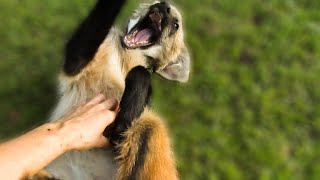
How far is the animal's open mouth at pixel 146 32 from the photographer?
411cm

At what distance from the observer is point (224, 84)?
16.5 ft

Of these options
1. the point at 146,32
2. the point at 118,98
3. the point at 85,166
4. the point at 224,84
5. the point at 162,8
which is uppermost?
the point at 162,8

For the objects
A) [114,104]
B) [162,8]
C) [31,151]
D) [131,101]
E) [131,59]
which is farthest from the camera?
[131,59]

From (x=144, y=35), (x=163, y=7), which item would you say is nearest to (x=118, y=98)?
(x=144, y=35)

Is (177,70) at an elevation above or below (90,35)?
below

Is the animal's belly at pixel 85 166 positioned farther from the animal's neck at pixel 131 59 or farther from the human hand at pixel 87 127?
the animal's neck at pixel 131 59

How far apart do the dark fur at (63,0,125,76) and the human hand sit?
1.19ft

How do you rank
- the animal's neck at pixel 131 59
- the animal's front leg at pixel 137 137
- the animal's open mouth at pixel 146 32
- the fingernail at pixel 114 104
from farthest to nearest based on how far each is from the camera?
1. the animal's neck at pixel 131 59
2. the animal's open mouth at pixel 146 32
3. the fingernail at pixel 114 104
4. the animal's front leg at pixel 137 137

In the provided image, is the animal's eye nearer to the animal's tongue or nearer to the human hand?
the animal's tongue

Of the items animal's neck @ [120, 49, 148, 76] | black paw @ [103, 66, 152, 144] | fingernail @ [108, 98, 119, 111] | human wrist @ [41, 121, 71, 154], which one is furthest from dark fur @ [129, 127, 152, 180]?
animal's neck @ [120, 49, 148, 76]

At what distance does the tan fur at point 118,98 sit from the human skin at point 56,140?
181 millimetres

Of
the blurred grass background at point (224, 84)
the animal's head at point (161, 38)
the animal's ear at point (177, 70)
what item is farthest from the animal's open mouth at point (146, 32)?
the blurred grass background at point (224, 84)

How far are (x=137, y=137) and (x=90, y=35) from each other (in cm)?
70

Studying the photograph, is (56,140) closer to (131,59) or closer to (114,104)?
(114,104)
